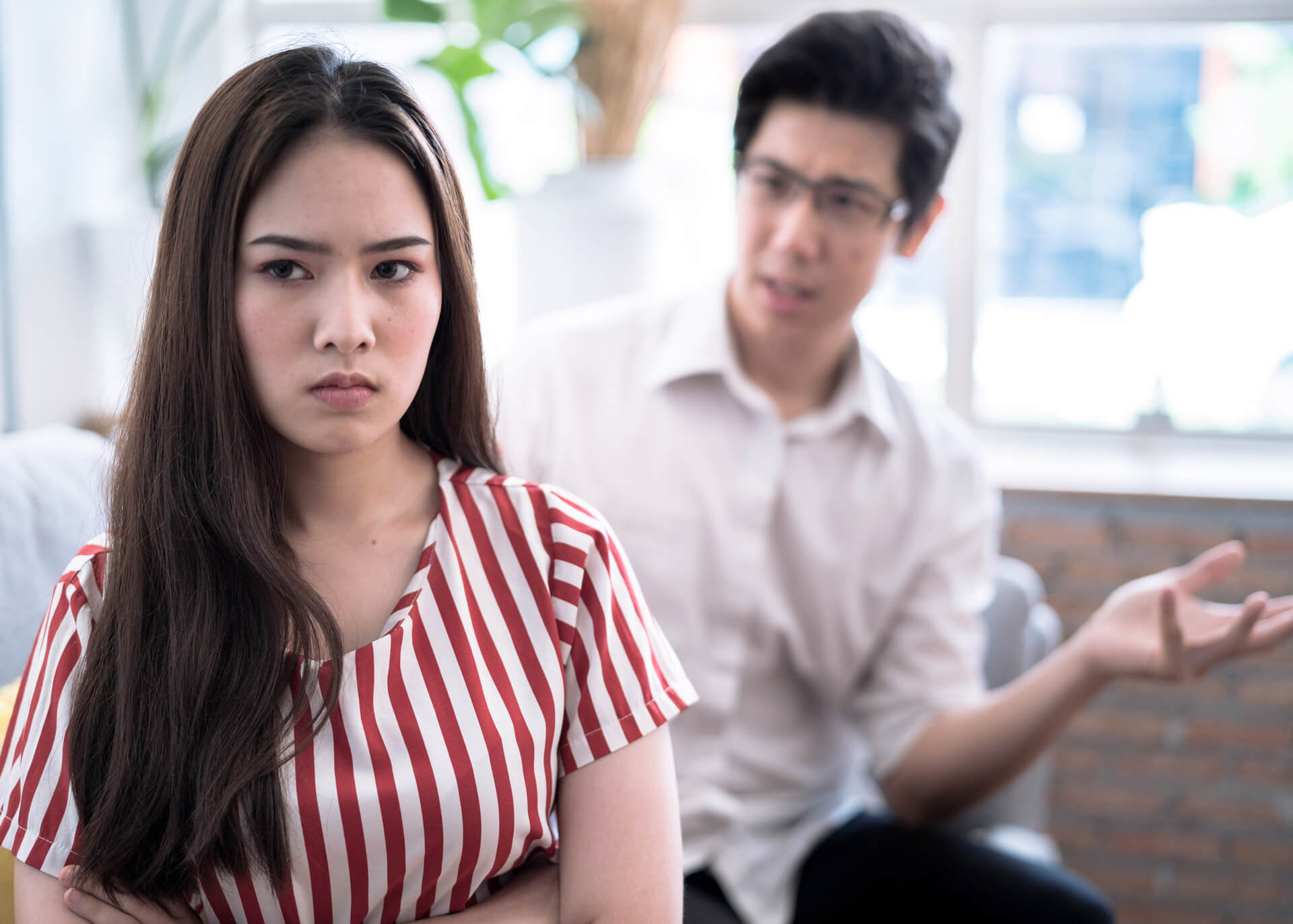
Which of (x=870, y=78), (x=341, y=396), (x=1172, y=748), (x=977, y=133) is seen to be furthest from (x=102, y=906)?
(x=977, y=133)

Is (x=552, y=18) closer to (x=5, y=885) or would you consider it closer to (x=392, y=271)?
(x=392, y=271)

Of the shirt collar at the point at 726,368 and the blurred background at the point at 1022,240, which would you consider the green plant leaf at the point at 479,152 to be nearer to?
the blurred background at the point at 1022,240

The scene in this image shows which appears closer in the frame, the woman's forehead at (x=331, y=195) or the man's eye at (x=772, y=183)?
the woman's forehead at (x=331, y=195)

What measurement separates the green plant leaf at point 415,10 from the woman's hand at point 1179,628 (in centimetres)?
160

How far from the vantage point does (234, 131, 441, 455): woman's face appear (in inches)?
A: 31.8

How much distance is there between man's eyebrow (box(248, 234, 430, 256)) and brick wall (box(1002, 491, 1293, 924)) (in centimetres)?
174

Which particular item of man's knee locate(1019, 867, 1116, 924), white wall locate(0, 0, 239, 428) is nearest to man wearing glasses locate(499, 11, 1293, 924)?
man's knee locate(1019, 867, 1116, 924)

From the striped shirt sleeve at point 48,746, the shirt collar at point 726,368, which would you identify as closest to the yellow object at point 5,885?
the striped shirt sleeve at point 48,746

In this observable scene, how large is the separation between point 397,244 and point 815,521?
0.86 meters

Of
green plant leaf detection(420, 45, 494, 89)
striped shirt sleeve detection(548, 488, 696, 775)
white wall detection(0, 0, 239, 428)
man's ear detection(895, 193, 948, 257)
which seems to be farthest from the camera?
green plant leaf detection(420, 45, 494, 89)

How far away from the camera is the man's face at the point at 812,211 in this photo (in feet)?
4.75

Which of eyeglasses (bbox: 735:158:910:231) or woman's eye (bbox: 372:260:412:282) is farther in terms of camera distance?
eyeglasses (bbox: 735:158:910:231)

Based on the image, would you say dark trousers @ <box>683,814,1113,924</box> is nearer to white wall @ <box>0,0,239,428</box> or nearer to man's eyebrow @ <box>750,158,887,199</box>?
man's eyebrow @ <box>750,158,887,199</box>

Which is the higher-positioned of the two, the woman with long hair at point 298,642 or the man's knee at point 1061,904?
the woman with long hair at point 298,642
